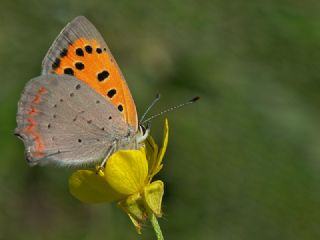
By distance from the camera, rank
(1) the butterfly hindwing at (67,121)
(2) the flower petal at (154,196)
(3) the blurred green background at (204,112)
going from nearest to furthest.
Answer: (2) the flower petal at (154,196) → (1) the butterfly hindwing at (67,121) → (3) the blurred green background at (204,112)

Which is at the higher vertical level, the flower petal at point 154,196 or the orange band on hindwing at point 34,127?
the orange band on hindwing at point 34,127

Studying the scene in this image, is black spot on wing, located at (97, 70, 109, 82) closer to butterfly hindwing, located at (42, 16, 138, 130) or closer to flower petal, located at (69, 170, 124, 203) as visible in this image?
butterfly hindwing, located at (42, 16, 138, 130)

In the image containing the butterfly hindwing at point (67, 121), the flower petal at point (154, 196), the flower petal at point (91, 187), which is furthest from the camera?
the butterfly hindwing at point (67, 121)

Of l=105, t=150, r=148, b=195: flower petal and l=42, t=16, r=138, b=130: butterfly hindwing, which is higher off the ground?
l=42, t=16, r=138, b=130: butterfly hindwing

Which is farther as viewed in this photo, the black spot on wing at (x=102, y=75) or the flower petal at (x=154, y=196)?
the black spot on wing at (x=102, y=75)

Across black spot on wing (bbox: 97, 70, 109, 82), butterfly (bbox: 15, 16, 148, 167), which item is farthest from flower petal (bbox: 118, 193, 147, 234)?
black spot on wing (bbox: 97, 70, 109, 82)

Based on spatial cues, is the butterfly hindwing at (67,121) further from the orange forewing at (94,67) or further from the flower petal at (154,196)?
the flower petal at (154,196)

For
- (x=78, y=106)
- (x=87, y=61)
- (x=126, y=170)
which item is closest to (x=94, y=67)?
(x=87, y=61)

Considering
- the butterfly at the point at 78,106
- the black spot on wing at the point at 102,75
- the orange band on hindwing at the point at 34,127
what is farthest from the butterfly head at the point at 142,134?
the orange band on hindwing at the point at 34,127

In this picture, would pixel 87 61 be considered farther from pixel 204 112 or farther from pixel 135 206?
pixel 204 112
